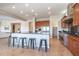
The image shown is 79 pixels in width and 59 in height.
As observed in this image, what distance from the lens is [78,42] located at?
4480 millimetres

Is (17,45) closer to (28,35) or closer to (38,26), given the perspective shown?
(28,35)

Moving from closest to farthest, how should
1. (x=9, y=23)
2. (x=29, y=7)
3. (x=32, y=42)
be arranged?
(x=32, y=42) → (x=29, y=7) → (x=9, y=23)

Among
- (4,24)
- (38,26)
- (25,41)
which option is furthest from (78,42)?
(4,24)

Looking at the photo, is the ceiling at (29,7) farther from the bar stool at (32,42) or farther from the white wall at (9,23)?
the white wall at (9,23)

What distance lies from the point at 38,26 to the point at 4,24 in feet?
15.5

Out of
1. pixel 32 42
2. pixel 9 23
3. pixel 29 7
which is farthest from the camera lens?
pixel 9 23

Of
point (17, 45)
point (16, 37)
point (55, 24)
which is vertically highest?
point (55, 24)

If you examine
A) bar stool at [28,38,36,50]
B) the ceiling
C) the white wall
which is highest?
the ceiling

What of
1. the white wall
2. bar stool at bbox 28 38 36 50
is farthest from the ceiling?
the white wall

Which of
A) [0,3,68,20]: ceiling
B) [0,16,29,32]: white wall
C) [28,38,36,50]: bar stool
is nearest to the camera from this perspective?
[28,38,36,50]: bar stool

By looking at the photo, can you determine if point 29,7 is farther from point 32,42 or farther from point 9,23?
point 9,23

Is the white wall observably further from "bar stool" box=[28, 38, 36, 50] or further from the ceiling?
"bar stool" box=[28, 38, 36, 50]

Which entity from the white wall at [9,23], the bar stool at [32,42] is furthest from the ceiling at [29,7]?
the white wall at [9,23]

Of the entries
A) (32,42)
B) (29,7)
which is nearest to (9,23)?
(29,7)
